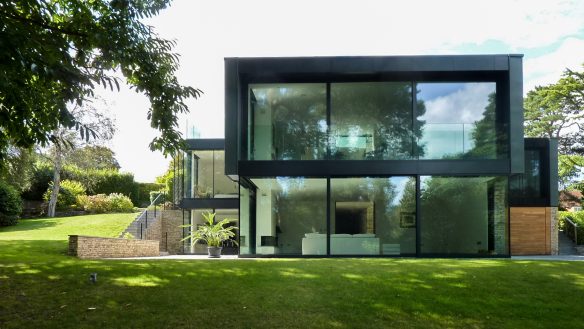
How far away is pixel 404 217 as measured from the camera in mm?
16109

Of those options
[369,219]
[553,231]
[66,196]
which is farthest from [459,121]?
[66,196]

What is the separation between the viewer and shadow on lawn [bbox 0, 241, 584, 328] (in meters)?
6.77

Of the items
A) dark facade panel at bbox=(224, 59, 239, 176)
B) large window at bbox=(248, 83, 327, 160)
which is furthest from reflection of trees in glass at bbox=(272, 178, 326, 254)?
dark facade panel at bbox=(224, 59, 239, 176)

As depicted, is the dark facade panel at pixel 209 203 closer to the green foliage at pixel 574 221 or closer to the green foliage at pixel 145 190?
the green foliage at pixel 145 190

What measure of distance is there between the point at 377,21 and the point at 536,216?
11326mm

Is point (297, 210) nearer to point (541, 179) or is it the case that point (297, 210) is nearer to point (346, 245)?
point (346, 245)

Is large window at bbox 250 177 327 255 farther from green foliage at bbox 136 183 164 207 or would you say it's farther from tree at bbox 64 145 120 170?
green foliage at bbox 136 183 164 207

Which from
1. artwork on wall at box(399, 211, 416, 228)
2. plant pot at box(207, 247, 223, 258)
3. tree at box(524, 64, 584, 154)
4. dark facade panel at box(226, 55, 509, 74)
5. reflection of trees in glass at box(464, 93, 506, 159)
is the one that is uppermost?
tree at box(524, 64, 584, 154)

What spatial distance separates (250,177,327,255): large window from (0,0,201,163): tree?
6.09 meters

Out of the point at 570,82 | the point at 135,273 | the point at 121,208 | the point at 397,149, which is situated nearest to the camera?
the point at 135,273

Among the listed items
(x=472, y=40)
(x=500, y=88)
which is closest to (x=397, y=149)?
(x=500, y=88)

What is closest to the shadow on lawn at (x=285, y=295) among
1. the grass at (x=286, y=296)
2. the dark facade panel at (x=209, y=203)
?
the grass at (x=286, y=296)

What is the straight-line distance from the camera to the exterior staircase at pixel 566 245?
21736 millimetres

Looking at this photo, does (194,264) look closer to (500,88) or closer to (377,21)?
(377,21)
